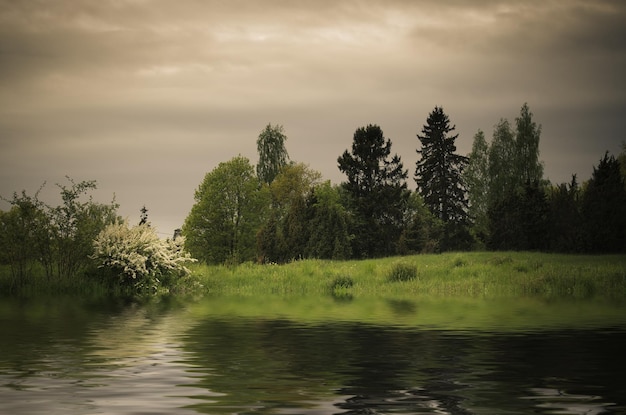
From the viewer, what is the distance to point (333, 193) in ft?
315

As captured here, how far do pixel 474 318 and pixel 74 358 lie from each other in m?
15.4

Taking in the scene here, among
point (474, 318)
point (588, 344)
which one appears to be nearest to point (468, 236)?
point (474, 318)

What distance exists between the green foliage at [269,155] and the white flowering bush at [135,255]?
57.8m

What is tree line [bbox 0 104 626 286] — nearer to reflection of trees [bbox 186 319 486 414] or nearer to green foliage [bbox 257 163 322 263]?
green foliage [bbox 257 163 322 263]

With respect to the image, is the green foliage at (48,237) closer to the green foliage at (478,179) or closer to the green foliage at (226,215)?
the green foliage at (226,215)

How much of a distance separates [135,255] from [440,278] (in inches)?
759

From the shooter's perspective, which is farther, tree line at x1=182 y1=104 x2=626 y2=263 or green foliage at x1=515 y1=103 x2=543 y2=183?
green foliage at x1=515 y1=103 x2=543 y2=183

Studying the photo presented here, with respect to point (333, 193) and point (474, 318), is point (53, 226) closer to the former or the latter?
point (474, 318)

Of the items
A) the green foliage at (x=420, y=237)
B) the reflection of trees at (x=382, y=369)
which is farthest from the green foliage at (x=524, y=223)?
the reflection of trees at (x=382, y=369)

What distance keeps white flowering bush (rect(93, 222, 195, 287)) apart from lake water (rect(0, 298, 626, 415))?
1736cm

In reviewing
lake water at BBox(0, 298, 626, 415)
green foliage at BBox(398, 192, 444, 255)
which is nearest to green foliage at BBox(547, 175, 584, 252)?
green foliage at BBox(398, 192, 444, 255)

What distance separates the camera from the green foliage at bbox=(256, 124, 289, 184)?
352 ft

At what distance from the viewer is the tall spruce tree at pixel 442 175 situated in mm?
96688

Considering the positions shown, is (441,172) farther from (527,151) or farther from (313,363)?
(313,363)
